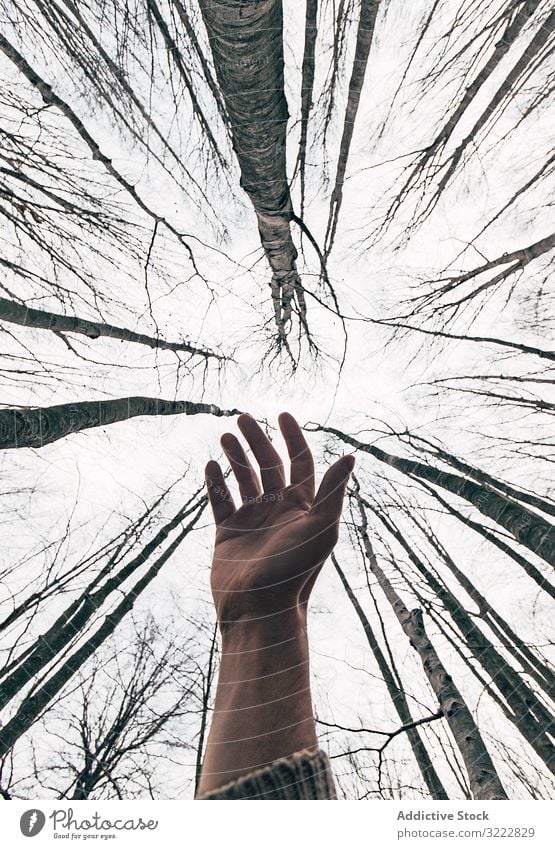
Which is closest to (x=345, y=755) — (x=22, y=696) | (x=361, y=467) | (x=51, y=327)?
(x=361, y=467)

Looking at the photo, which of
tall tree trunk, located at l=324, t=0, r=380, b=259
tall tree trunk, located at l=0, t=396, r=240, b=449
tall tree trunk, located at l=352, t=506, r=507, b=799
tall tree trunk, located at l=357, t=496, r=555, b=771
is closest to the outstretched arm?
tall tree trunk, located at l=0, t=396, r=240, b=449

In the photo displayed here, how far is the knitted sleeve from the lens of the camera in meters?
0.70

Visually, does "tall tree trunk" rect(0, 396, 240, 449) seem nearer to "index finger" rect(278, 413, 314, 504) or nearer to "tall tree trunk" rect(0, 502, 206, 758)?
"tall tree trunk" rect(0, 502, 206, 758)

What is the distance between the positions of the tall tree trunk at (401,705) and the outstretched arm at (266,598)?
0.86 m

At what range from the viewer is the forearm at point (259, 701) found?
2.33 ft

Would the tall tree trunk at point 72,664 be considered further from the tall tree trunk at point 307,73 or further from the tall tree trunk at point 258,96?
the tall tree trunk at point 307,73

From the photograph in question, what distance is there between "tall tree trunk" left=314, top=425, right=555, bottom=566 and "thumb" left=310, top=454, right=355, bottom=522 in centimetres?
71

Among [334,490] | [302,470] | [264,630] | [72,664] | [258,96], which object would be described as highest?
[72,664]

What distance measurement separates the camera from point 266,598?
85cm

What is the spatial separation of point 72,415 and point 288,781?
1.07 meters

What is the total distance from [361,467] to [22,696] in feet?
5.14

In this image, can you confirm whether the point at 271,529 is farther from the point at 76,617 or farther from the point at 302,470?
the point at 76,617

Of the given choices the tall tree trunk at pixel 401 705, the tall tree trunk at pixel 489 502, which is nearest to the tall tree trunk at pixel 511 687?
the tall tree trunk at pixel 401 705

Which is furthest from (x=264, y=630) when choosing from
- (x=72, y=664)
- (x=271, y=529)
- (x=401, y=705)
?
(x=72, y=664)
